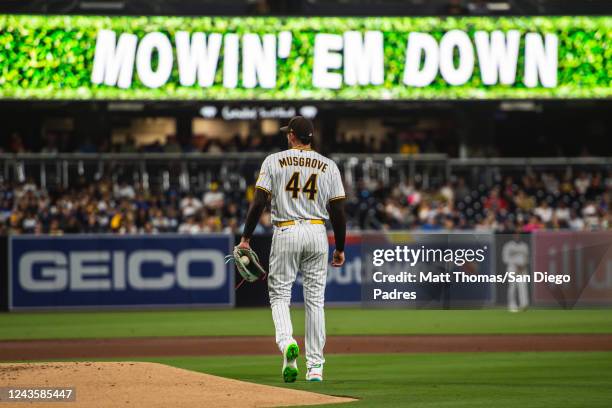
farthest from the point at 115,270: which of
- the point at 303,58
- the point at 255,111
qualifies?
the point at 303,58

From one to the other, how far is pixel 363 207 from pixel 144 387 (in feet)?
59.9

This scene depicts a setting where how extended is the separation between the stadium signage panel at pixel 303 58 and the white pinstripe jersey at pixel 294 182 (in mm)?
21037

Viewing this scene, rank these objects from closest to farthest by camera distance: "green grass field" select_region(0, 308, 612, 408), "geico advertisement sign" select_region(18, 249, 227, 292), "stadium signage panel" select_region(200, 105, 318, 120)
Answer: "green grass field" select_region(0, 308, 612, 408)
"geico advertisement sign" select_region(18, 249, 227, 292)
"stadium signage panel" select_region(200, 105, 318, 120)

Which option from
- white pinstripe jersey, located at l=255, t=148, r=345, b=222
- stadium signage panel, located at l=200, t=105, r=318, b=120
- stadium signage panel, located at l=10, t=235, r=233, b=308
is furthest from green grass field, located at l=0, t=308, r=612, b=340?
stadium signage panel, located at l=200, t=105, r=318, b=120

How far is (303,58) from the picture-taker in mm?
30031

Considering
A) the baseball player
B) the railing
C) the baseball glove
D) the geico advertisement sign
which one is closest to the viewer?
the baseball player

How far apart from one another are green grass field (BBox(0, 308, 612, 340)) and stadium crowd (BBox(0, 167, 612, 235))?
93.7 inches

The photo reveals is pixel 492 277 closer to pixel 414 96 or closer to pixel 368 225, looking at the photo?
pixel 368 225

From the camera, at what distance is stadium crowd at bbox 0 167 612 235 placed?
82.1 ft

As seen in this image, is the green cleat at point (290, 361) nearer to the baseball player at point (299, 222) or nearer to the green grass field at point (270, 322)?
the baseball player at point (299, 222)

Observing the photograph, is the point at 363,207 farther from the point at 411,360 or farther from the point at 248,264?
the point at 248,264

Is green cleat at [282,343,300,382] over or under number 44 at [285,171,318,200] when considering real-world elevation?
under

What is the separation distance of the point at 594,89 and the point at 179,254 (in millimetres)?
13879

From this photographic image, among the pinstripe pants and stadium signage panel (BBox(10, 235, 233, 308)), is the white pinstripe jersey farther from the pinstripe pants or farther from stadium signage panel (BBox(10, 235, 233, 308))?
stadium signage panel (BBox(10, 235, 233, 308))
